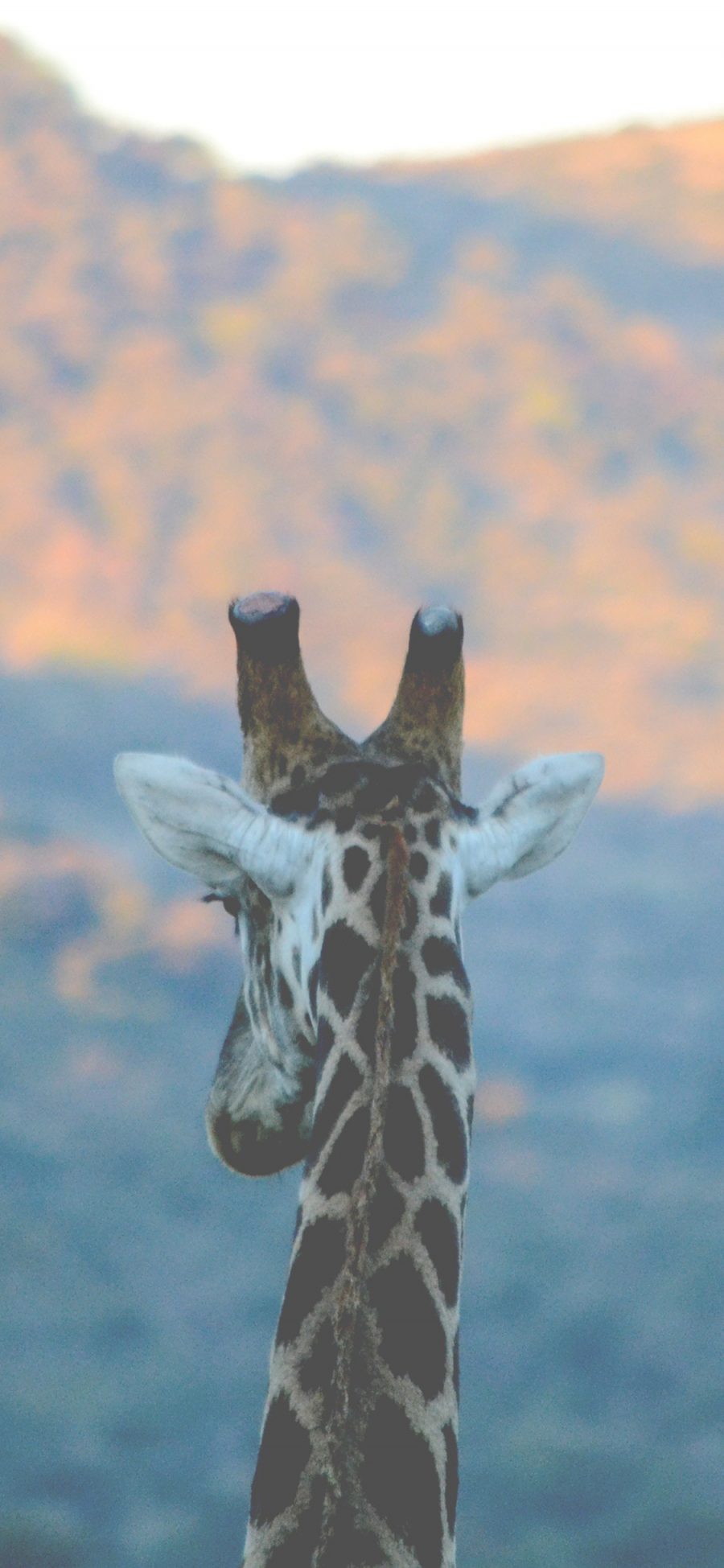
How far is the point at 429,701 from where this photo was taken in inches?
158

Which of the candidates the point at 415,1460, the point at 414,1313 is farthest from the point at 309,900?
the point at 415,1460

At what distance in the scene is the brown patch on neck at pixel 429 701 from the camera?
3.96m

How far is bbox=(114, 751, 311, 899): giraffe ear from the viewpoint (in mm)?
3621

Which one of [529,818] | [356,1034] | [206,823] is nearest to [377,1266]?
[356,1034]

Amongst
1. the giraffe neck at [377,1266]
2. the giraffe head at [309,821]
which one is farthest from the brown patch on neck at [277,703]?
the giraffe neck at [377,1266]

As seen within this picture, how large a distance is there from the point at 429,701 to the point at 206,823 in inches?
28.3

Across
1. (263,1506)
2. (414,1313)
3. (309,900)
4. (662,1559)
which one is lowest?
(263,1506)

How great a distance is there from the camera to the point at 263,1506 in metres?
2.80

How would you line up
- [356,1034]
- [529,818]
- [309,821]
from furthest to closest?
[529,818] → [309,821] → [356,1034]

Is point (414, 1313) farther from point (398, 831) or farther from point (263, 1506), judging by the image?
point (398, 831)

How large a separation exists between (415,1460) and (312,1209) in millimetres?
506

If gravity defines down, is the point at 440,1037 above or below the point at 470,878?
below

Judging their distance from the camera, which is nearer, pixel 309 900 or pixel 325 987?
pixel 325 987

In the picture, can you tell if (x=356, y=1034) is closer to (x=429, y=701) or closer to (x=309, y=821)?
(x=309, y=821)
